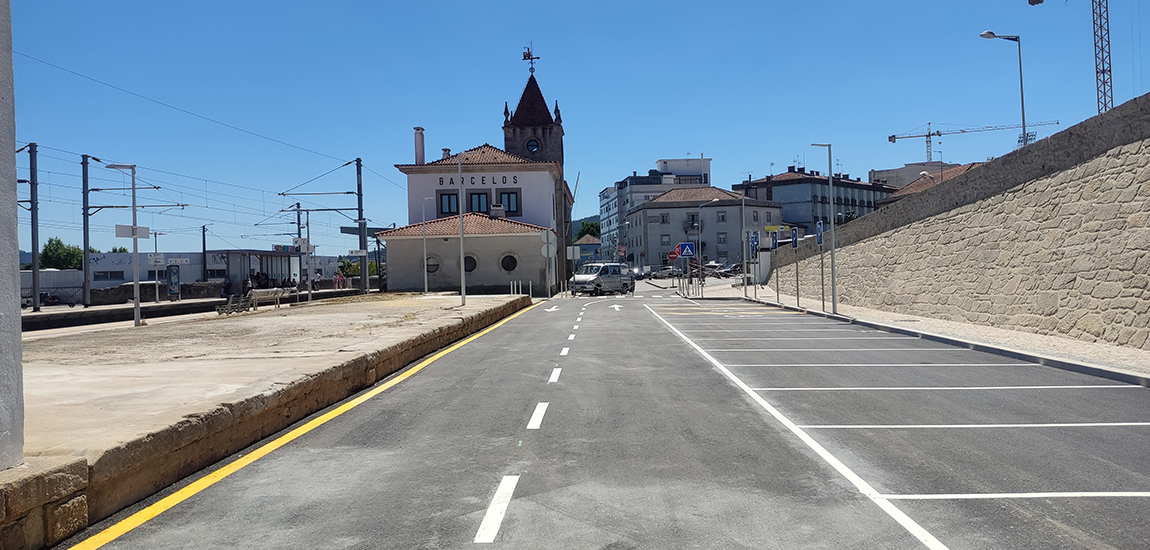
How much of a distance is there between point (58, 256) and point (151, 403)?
132270 millimetres

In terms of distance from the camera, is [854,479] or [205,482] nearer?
[854,479]

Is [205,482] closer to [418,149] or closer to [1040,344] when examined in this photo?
[1040,344]

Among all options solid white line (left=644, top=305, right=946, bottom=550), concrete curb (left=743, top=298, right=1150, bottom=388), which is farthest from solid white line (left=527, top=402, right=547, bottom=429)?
concrete curb (left=743, top=298, right=1150, bottom=388)

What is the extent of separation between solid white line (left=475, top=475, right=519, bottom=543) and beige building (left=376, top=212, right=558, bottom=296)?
44.4 meters

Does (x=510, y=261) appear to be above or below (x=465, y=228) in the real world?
below

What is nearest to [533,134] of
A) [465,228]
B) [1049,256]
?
[465,228]

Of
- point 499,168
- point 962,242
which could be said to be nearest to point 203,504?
point 962,242

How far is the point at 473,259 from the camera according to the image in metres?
51.0

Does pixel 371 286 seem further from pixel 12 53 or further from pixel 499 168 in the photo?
pixel 12 53

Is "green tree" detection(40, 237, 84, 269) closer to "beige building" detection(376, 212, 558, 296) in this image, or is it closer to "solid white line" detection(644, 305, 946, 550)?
"beige building" detection(376, 212, 558, 296)

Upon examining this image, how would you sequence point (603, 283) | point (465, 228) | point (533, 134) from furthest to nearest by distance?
point (533, 134) < point (465, 228) < point (603, 283)

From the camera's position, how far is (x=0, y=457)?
14.8 feet

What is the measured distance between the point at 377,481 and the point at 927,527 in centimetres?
365

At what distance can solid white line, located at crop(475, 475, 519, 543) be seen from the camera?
14.7ft
